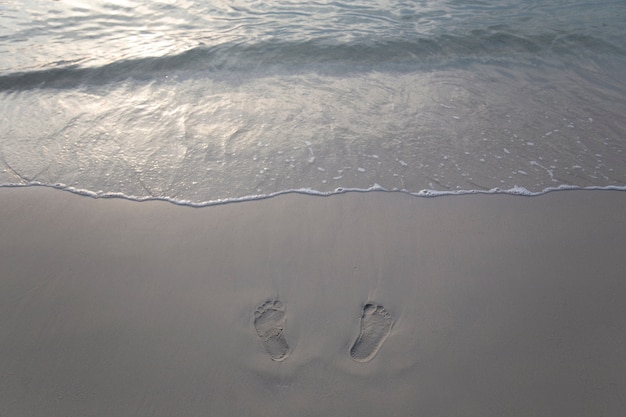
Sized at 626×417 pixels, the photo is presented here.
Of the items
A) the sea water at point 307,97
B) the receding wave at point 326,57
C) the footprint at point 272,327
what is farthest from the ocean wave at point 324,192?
the receding wave at point 326,57

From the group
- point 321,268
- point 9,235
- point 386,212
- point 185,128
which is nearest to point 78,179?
point 9,235

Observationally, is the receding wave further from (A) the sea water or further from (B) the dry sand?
(B) the dry sand

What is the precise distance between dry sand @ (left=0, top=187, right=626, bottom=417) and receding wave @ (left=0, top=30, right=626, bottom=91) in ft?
9.39

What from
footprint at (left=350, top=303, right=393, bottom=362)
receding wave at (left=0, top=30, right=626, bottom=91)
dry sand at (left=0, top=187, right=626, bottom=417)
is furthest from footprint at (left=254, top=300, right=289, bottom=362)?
receding wave at (left=0, top=30, right=626, bottom=91)

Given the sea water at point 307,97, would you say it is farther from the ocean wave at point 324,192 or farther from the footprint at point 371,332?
the footprint at point 371,332

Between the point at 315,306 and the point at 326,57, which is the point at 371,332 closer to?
the point at 315,306

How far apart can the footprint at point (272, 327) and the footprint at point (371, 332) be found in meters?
0.42

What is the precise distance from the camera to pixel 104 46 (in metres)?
6.46

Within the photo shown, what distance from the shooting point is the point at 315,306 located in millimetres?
2588

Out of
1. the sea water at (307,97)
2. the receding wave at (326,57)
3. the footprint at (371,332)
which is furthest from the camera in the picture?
the receding wave at (326,57)

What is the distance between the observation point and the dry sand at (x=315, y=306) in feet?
7.06

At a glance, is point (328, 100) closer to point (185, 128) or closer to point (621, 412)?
point (185, 128)

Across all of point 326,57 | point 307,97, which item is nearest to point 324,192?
point 307,97

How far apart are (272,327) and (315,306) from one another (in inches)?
12.3
